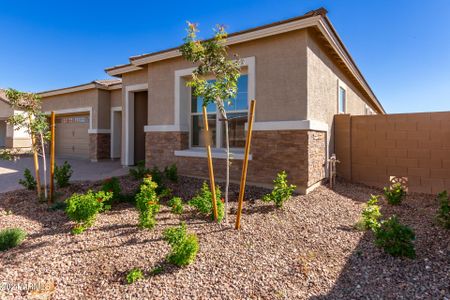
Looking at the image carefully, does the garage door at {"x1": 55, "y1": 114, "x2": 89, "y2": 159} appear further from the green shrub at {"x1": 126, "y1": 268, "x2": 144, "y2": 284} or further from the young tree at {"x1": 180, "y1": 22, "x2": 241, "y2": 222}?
the green shrub at {"x1": 126, "y1": 268, "x2": 144, "y2": 284}

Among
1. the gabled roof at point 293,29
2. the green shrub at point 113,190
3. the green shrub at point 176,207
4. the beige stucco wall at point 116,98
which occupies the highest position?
the gabled roof at point 293,29

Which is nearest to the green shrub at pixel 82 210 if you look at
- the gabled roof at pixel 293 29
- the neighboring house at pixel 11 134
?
the gabled roof at pixel 293 29

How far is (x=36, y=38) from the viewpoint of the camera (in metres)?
11.6

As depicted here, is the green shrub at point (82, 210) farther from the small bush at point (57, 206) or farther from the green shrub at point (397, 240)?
the green shrub at point (397, 240)

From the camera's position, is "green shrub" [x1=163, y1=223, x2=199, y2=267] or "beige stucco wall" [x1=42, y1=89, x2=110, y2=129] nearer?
"green shrub" [x1=163, y1=223, x2=199, y2=267]

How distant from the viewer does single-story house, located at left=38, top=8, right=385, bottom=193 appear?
19.5ft

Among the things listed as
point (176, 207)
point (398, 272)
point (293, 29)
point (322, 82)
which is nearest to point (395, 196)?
point (398, 272)

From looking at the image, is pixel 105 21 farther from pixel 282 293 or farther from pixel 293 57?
pixel 282 293

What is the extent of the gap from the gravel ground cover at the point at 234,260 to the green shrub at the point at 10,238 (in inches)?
4.7

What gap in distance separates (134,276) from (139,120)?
28.7 feet

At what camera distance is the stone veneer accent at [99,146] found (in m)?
12.3

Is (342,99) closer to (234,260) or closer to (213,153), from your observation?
(213,153)

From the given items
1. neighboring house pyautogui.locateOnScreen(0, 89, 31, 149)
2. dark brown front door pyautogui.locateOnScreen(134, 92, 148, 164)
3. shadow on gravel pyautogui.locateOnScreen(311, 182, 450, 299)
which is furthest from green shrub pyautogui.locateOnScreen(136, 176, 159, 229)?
neighboring house pyautogui.locateOnScreen(0, 89, 31, 149)

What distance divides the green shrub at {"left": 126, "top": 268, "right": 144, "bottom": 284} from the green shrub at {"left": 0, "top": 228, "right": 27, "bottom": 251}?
2.21m
